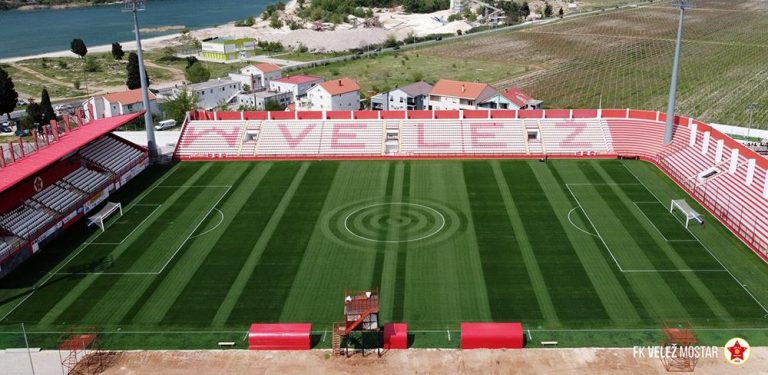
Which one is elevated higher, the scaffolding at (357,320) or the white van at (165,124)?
the white van at (165,124)

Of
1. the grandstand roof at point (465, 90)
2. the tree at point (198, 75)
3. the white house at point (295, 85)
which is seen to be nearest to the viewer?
the grandstand roof at point (465, 90)

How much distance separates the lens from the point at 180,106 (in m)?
80.2

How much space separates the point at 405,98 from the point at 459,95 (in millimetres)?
8038

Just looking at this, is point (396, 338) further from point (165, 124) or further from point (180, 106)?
point (180, 106)

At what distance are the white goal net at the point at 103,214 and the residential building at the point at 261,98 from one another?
38.2 metres

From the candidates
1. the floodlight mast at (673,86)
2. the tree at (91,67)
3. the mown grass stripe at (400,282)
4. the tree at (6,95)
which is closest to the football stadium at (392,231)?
the mown grass stripe at (400,282)

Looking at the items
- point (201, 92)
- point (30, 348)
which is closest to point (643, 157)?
point (30, 348)

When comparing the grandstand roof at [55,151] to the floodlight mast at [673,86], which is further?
the floodlight mast at [673,86]

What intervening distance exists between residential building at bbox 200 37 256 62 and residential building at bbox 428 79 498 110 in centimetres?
7464

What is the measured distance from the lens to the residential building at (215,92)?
8925 cm

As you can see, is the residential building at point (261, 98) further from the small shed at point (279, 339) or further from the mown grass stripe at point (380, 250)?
the small shed at point (279, 339)

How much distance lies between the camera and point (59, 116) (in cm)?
8600

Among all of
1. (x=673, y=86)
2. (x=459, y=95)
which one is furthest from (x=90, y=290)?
(x=459, y=95)

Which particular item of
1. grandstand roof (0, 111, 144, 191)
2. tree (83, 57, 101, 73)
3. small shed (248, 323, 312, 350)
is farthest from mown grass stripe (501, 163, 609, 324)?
tree (83, 57, 101, 73)
